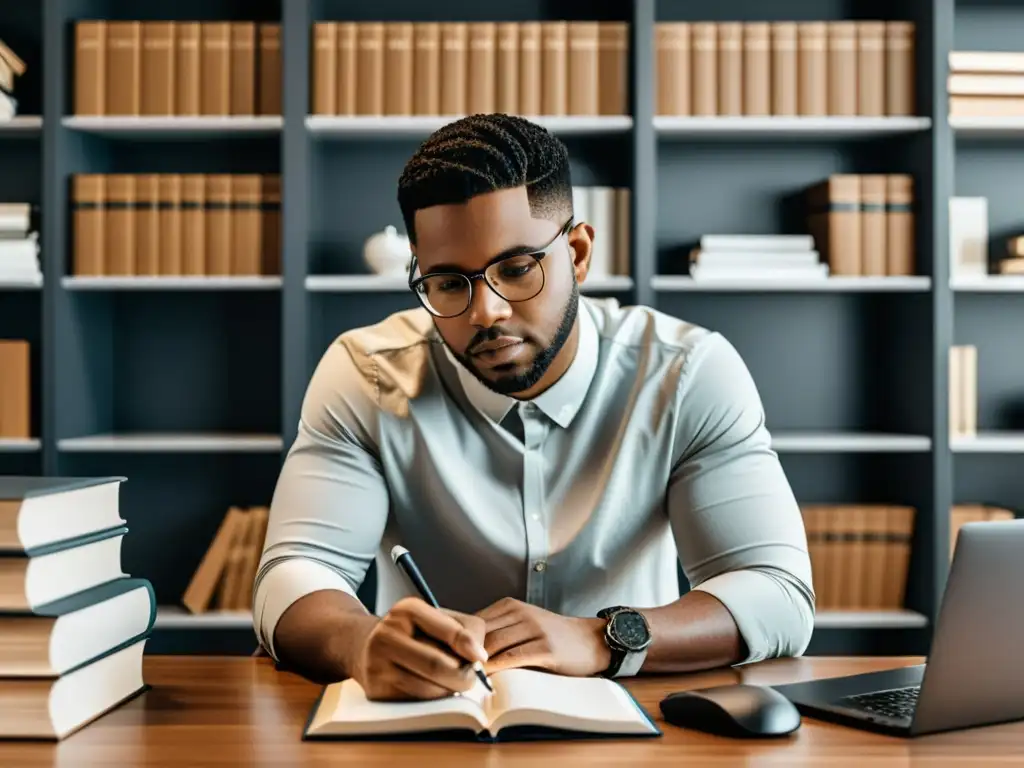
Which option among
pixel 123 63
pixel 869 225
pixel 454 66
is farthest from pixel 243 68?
pixel 869 225

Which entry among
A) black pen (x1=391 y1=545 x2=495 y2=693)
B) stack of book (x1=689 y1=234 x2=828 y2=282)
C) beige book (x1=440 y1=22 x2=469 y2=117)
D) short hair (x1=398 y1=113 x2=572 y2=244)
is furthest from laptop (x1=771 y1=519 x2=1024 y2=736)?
beige book (x1=440 y1=22 x2=469 y2=117)

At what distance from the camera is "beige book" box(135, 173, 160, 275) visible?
9.07 ft

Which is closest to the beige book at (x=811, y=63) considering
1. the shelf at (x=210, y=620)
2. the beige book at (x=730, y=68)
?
the beige book at (x=730, y=68)

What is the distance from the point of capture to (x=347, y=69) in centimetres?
274

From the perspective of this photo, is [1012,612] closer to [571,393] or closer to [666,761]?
[666,761]

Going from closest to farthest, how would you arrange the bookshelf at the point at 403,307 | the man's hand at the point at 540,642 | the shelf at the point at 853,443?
the man's hand at the point at 540,642 < the shelf at the point at 853,443 < the bookshelf at the point at 403,307

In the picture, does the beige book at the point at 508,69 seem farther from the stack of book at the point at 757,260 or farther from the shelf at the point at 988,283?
the shelf at the point at 988,283

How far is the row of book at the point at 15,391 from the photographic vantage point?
2766 millimetres

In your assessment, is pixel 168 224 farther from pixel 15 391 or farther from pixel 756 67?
pixel 756 67

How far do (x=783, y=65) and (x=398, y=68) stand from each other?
0.94m

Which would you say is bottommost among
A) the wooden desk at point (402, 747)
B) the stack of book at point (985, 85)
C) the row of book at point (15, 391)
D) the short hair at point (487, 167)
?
the wooden desk at point (402, 747)

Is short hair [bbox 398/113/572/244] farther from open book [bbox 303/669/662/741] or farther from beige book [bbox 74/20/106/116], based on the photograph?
beige book [bbox 74/20/106/116]

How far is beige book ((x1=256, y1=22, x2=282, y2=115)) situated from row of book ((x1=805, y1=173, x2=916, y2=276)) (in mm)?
1378

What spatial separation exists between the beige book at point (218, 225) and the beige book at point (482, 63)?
2.07 feet
